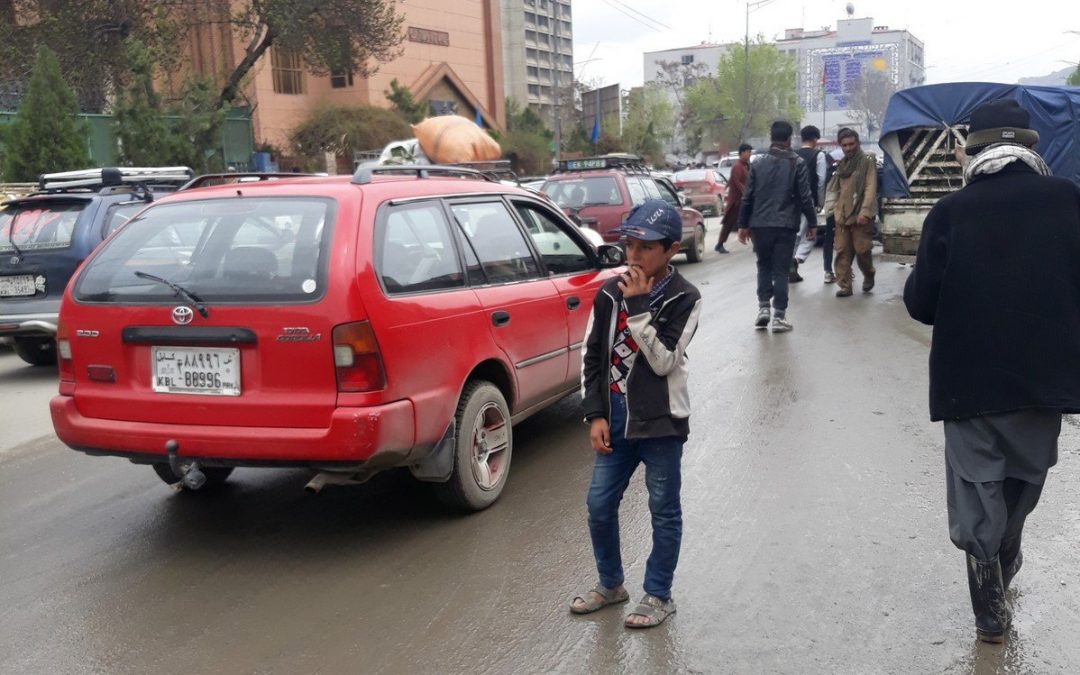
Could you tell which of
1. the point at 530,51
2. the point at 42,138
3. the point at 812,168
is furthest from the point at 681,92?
the point at 812,168

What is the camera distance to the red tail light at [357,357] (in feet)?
14.5

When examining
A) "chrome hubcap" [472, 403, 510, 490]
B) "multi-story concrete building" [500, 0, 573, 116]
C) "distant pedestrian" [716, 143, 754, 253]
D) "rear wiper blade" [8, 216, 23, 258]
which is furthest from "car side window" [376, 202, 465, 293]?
"multi-story concrete building" [500, 0, 573, 116]

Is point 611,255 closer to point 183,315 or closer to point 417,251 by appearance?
point 417,251

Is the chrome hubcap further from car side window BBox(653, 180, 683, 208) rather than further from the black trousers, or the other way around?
car side window BBox(653, 180, 683, 208)

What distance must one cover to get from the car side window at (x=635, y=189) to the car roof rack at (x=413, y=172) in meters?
9.09

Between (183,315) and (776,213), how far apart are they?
6.60 m

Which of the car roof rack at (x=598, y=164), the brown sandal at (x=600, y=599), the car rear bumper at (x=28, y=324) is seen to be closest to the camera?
the brown sandal at (x=600, y=599)

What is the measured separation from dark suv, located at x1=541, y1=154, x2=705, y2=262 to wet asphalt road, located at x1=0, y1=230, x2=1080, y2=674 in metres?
8.69

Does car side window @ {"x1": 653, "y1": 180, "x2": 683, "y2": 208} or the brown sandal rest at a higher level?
car side window @ {"x1": 653, "y1": 180, "x2": 683, "y2": 208}

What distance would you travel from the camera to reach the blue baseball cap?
3682 millimetres

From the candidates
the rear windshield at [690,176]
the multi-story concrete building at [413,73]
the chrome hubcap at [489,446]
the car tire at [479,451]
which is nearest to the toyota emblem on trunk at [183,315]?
the car tire at [479,451]

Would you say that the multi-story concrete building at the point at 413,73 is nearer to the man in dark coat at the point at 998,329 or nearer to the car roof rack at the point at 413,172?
the car roof rack at the point at 413,172

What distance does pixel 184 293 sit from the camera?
4648 mm

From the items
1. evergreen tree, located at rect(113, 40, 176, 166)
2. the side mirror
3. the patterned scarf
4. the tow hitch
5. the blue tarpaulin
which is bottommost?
the tow hitch
